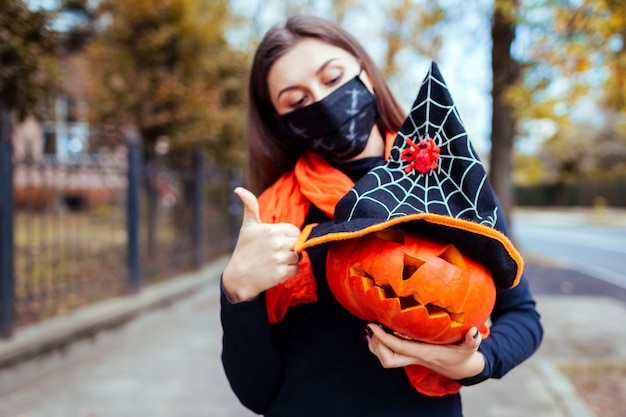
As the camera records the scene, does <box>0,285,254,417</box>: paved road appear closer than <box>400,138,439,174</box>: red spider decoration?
No

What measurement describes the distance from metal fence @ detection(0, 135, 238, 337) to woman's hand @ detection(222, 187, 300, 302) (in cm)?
384

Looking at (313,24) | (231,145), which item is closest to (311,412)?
(313,24)

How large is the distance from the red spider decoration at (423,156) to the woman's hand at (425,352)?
13.8 inches

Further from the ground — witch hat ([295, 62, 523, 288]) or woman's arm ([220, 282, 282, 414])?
witch hat ([295, 62, 523, 288])

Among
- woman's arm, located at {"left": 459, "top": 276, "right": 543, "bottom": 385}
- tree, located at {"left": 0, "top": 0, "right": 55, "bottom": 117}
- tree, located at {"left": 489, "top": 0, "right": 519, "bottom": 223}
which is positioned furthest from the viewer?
tree, located at {"left": 489, "top": 0, "right": 519, "bottom": 223}

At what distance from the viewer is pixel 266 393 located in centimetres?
131

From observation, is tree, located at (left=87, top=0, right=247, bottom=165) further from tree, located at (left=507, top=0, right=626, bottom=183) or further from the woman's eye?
the woman's eye

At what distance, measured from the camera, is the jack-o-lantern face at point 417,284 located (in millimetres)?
1021

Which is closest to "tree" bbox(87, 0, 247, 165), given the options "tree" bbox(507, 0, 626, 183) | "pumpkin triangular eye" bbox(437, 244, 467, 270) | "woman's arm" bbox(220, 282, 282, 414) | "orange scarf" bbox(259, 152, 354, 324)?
"tree" bbox(507, 0, 626, 183)

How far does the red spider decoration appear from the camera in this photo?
104 centimetres

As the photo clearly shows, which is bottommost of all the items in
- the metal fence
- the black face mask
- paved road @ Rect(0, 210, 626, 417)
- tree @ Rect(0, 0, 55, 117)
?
paved road @ Rect(0, 210, 626, 417)

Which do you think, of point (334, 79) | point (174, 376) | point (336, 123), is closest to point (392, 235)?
point (336, 123)

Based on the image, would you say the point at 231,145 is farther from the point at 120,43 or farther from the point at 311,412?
the point at 311,412

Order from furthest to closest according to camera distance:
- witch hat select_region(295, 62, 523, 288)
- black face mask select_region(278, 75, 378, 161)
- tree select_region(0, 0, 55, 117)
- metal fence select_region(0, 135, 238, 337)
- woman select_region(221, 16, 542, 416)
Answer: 1. metal fence select_region(0, 135, 238, 337)
2. tree select_region(0, 0, 55, 117)
3. black face mask select_region(278, 75, 378, 161)
4. woman select_region(221, 16, 542, 416)
5. witch hat select_region(295, 62, 523, 288)
